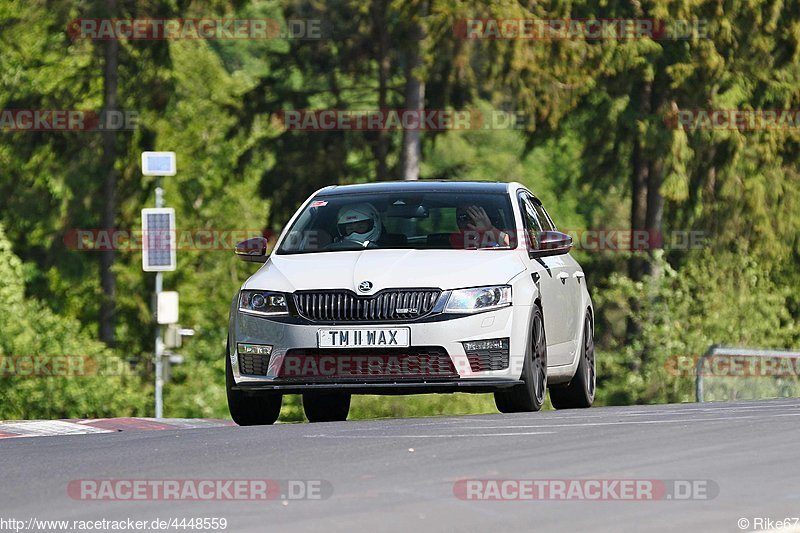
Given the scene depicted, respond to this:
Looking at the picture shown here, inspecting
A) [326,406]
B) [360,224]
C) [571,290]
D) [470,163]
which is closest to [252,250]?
[360,224]

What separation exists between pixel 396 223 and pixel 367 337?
171cm

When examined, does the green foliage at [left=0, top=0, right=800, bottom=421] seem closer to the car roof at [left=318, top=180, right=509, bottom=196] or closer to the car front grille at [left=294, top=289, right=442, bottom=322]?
the car roof at [left=318, top=180, right=509, bottom=196]

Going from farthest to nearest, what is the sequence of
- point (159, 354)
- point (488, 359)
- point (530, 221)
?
point (159, 354) < point (530, 221) < point (488, 359)

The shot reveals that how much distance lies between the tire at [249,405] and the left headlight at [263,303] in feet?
1.39

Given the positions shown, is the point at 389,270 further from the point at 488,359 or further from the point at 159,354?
the point at 159,354

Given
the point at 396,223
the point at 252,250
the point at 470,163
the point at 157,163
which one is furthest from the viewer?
the point at 470,163

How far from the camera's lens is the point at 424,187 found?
49.3 feet

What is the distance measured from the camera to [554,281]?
14992 mm

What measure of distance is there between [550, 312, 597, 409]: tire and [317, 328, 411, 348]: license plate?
9.95ft

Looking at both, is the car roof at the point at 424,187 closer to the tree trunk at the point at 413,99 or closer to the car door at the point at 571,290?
the car door at the point at 571,290

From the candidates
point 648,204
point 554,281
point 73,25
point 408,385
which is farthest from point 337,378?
point 73,25

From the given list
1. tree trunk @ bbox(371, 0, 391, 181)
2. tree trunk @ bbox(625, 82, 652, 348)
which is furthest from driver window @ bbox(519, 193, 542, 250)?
tree trunk @ bbox(371, 0, 391, 181)

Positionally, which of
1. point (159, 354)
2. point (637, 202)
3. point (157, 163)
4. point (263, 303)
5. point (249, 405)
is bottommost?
point (159, 354)

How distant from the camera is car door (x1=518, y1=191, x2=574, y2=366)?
47.6ft
